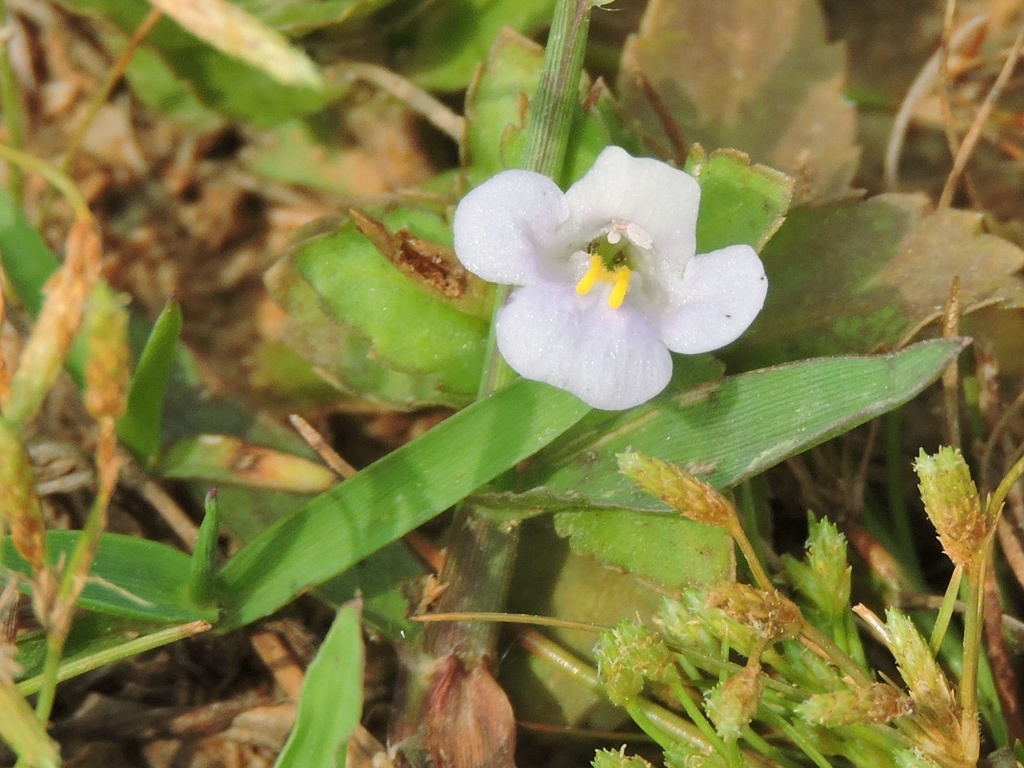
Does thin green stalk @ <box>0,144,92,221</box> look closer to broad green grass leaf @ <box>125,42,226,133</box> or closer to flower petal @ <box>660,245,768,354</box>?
flower petal @ <box>660,245,768,354</box>

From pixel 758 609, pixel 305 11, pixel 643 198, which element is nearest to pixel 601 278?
pixel 643 198

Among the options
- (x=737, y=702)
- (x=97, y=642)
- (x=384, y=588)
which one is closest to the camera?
(x=737, y=702)

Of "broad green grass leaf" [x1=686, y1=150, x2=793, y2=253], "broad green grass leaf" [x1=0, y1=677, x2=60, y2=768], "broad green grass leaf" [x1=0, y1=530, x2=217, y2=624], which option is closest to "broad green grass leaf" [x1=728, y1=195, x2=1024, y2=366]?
"broad green grass leaf" [x1=686, y1=150, x2=793, y2=253]

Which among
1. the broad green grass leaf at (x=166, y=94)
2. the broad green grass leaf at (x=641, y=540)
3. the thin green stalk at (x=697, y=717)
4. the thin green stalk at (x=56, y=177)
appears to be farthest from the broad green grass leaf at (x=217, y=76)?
the thin green stalk at (x=697, y=717)

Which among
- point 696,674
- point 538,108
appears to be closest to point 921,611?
point 696,674

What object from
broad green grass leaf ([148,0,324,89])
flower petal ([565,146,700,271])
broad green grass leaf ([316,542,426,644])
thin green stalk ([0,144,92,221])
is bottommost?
broad green grass leaf ([316,542,426,644])

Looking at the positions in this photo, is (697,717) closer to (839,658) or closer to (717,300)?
(839,658)

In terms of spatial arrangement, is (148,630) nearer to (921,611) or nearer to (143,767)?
(143,767)

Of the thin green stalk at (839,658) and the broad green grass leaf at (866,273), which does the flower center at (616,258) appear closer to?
the broad green grass leaf at (866,273)
